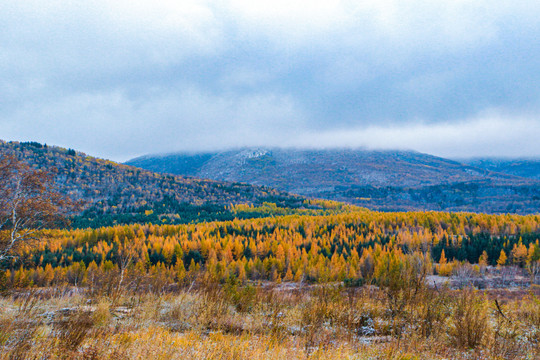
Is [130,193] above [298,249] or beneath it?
above

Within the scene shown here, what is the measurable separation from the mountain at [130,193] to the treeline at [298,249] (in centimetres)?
6095

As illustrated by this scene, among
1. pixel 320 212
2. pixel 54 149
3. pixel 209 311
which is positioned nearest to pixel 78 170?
pixel 54 149

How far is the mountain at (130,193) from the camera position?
13312 centimetres

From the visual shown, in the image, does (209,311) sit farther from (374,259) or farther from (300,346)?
(374,259)

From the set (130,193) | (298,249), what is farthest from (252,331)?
(130,193)

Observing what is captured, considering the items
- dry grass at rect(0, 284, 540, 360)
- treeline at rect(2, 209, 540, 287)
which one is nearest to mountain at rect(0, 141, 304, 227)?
treeline at rect(2, 209, 540, 287)

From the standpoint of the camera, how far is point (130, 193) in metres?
154

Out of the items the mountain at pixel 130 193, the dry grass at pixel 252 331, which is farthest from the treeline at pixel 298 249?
the mountain at pixel 130 193

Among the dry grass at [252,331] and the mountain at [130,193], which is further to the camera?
the mountain at [130,193]

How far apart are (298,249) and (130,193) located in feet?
419

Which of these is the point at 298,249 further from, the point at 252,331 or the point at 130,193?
the point at 130,193

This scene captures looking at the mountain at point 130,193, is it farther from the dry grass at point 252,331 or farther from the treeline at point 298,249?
the dry grass at point 252,331

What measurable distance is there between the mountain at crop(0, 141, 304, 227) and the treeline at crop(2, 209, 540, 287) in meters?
61.0

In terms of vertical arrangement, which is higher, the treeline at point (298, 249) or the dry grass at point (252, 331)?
the dry grass at point (252, 331)
